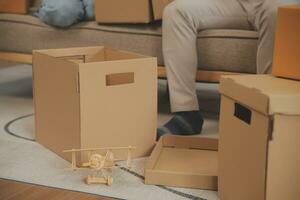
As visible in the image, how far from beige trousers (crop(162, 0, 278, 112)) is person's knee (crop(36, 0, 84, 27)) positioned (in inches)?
18.0

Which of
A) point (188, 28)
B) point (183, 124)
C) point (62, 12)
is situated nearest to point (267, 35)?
point (188, 28)

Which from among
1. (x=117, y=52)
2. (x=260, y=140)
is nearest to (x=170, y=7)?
(x=117, y=52)

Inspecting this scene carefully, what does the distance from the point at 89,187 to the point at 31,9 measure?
122cm

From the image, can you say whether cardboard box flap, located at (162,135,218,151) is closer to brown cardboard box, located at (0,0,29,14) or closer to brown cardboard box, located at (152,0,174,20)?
brown cardboard box, located at (152,0,174,20)

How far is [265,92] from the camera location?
3.34 ft

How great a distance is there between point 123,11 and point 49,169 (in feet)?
2.54

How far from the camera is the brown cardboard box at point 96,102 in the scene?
55.0 inches

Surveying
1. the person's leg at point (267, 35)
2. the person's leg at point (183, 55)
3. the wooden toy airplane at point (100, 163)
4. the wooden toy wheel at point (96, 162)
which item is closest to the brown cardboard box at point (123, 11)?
the person's leg at point (183, 55)

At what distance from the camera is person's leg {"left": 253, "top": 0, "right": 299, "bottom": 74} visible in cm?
158

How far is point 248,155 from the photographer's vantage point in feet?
3.52

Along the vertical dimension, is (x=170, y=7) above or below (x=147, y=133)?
above

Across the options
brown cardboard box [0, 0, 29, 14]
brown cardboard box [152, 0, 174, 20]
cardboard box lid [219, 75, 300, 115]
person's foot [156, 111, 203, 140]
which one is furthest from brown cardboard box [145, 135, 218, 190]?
brown cardboard box [0, 0, 29, 14]

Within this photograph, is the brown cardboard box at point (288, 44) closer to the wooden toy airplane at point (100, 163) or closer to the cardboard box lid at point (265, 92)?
the cardboard box lid at point (265, 92)

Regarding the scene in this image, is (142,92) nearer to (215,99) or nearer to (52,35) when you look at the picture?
(52,35)
